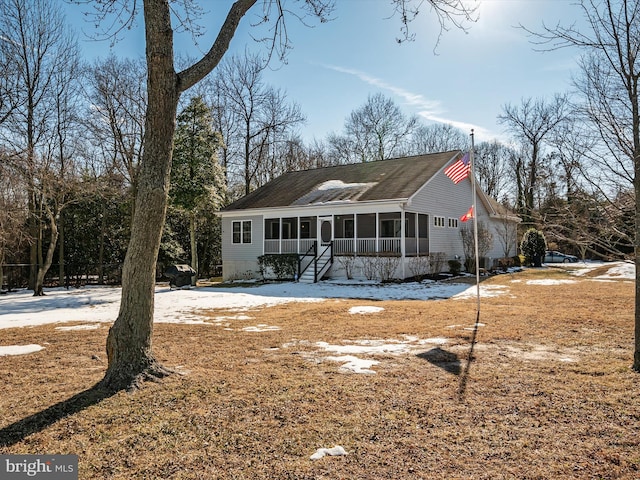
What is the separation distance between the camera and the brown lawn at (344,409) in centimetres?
282

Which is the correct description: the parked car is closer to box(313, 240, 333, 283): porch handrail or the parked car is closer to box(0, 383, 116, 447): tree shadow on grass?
box(313, 240, 333, 283): porch handrail

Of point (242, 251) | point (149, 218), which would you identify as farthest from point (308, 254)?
point (149, 218)

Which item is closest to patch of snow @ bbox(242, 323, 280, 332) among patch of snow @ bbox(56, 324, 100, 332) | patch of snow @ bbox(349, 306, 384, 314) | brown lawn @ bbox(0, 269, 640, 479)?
brown lawn @ bbox(0, 269, 640, 479)

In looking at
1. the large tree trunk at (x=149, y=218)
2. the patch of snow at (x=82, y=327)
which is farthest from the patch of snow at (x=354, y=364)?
the patch of snow at (x=82, y=327)

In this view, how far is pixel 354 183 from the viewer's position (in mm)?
21391

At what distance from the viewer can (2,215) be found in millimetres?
12039

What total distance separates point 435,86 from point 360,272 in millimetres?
9089

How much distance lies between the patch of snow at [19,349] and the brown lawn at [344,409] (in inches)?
10.8

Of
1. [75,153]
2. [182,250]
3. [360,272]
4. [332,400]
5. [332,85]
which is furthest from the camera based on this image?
[182,250]

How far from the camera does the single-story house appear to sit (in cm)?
1848

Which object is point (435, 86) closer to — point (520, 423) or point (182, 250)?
point (520, 423)

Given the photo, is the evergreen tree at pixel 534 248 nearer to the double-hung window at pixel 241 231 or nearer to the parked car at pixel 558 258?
the parked car at pixel 558 258

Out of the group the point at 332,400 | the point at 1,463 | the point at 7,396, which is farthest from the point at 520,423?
the point at 7,396

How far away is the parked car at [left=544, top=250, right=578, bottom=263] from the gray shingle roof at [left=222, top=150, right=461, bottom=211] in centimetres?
1754
